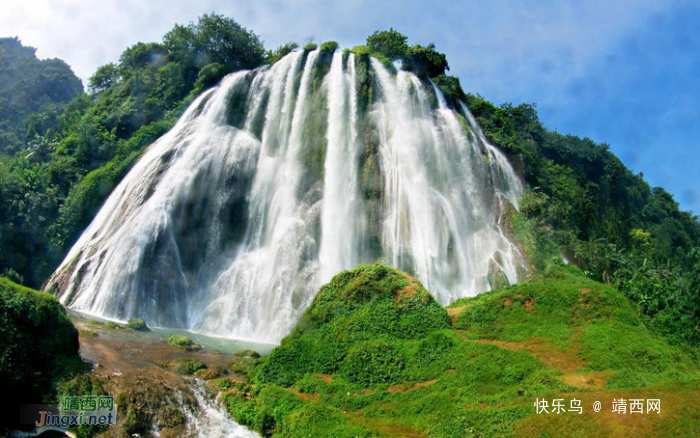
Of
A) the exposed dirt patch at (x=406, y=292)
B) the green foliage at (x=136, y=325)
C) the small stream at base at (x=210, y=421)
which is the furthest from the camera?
the green foliage at (x=136, y=325)

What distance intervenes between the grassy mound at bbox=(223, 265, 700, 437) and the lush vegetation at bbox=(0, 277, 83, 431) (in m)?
3.41

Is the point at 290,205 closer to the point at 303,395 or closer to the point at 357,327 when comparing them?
the point at 357,327

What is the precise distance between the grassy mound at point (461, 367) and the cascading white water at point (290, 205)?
19.5 feet

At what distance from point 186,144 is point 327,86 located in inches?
318

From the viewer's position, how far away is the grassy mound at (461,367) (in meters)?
8.68

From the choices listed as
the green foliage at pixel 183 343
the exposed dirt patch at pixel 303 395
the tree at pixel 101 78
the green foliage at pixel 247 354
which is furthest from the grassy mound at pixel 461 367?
the tree at pixel 101 78

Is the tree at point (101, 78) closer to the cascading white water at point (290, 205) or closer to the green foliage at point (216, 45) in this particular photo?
the green foliage at point (216, 45)

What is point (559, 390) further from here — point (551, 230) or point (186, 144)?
point (186, 144)

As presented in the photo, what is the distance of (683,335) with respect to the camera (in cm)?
1402

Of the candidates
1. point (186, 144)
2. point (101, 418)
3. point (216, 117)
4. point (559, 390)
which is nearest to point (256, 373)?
point (101, 418)

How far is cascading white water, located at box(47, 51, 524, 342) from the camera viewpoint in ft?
66.2

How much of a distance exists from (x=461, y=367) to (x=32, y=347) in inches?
347

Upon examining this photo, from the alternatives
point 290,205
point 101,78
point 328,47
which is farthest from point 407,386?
point 101,78

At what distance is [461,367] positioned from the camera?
11.4 meters
